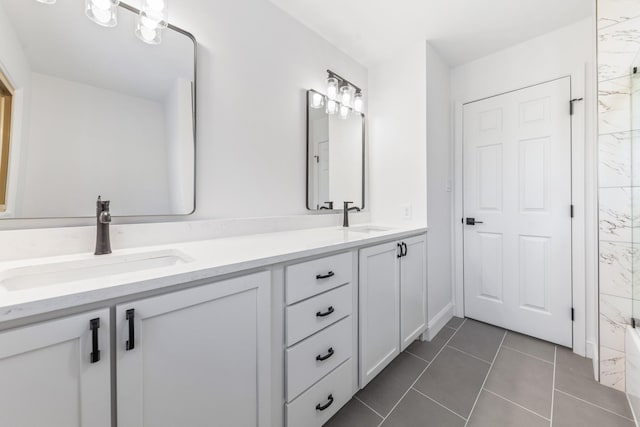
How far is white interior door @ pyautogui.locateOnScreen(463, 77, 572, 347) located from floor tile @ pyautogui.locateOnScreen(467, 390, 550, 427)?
0.98m

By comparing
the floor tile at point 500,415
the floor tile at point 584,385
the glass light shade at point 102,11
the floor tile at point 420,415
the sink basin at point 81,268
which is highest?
the glass light shade at point 102,11

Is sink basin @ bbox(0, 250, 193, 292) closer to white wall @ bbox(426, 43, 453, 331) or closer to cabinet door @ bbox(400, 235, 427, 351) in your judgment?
cabinet door @ bbox(400, 235, 427, 351)

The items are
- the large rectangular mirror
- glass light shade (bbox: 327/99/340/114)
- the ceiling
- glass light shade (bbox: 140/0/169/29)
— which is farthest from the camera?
glass light shade (bbox: 327/99/340/114)

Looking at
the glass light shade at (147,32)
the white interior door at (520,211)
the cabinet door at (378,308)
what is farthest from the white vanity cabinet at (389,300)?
the glass light shade at (147,32)

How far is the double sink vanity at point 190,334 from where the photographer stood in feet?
1.84

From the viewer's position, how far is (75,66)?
100 centimetres

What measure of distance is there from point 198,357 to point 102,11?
137cm

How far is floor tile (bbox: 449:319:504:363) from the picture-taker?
6.08ft

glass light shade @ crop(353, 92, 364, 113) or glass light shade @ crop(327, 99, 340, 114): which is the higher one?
glass light shade @ crop(353, 92, 364, 113)

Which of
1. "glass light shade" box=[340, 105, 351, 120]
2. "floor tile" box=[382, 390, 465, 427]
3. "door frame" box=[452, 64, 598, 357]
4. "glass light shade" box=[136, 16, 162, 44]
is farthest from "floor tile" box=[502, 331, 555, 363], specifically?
"glass light shade" box=[136, 16, 162, 44]

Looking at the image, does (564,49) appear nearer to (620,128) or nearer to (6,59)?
(620,128)

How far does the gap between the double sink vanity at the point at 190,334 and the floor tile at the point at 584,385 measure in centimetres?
116

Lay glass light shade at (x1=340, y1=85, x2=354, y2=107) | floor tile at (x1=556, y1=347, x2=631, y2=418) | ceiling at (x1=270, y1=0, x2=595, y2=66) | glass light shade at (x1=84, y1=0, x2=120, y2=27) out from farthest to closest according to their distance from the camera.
→ glass light shade at (x1=340, y1=85, x2=354, y2=107) < ceiling at (x1=270, y1=0, x2=595, y2=66) < floor tile at (x1=556, y1=347, x2=631, y2=418) < glass light shade at (x1=84, y1=0, x2=120, y2=27)

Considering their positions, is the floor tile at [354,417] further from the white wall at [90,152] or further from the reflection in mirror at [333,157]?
the white wall at [90,152]
